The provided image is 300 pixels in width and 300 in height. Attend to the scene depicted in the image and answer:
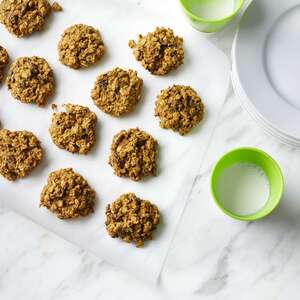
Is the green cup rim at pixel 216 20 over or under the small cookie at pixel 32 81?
over

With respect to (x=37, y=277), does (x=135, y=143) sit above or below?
above

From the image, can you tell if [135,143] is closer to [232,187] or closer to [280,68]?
[232,187]

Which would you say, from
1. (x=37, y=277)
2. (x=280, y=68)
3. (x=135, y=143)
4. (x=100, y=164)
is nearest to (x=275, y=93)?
(x=280, y=68)

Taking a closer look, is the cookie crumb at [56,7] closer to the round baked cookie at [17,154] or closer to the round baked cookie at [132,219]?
the round baked cookie at [17,154]

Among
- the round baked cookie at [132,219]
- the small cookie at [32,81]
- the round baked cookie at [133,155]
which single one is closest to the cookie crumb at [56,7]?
the small cookie at [32,81]

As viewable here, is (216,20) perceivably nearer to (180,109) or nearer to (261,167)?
(180,109)

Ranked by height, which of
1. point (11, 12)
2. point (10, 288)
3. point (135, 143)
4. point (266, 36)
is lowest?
point (10, 288)

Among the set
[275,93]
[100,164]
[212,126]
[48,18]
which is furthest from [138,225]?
[48,18]

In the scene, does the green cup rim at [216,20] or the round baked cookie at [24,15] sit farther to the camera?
the round baked cookie at [24,15]
